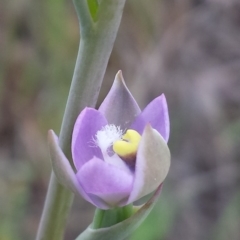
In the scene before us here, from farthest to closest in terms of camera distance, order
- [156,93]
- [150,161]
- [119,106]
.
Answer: [156,93], [119,106], [150,161]

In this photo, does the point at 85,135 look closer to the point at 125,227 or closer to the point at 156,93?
the point at 125,227

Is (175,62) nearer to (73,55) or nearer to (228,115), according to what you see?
(228,115)

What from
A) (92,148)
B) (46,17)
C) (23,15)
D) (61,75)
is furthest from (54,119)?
(92,148)

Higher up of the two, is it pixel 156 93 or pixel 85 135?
pixel 156 93

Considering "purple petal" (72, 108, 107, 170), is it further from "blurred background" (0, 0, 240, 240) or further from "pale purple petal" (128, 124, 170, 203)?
"blurred background" (0, 0, 240, 240)

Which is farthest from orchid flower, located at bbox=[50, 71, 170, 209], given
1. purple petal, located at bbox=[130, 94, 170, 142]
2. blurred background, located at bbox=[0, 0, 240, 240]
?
blurred background, located at bbox=[0, 0, 240, 240]

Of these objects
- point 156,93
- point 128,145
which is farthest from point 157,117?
point 156,93
